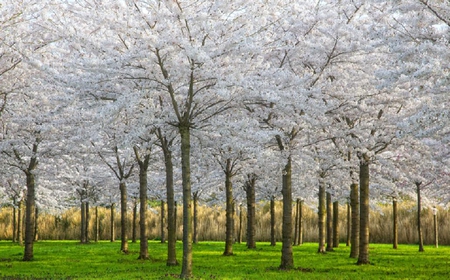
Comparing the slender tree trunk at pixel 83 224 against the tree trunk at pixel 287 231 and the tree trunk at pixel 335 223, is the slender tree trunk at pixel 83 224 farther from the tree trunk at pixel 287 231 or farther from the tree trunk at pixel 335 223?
the tree trunk at pixel 287 231

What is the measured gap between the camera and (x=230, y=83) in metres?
16.2

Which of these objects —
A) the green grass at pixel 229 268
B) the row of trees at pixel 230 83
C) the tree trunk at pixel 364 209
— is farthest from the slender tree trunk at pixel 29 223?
the tree trunk at pixel 364 209

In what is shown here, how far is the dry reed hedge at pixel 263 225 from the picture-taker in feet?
130

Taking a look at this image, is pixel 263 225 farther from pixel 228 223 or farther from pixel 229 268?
pixel 229 268

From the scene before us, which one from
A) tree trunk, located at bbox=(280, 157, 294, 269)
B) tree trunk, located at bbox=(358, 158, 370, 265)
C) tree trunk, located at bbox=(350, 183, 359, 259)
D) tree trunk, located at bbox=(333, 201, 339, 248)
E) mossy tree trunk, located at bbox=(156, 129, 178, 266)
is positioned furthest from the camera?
tree trunk, located at bbox=(333, 201, 339, 248)

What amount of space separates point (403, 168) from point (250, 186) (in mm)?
8512

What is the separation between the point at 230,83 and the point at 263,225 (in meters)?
30.6

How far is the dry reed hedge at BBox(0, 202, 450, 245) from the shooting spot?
3953 cm

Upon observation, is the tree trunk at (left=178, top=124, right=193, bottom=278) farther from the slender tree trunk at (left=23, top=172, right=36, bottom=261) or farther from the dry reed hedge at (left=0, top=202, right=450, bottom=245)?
the dry reed hedge at (left=0, top=202, right=450, bottom=245)

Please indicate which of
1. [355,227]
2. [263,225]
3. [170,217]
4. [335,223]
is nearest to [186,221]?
[170,217]

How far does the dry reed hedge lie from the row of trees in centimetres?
1441

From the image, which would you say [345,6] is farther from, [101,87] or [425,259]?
[425,259]

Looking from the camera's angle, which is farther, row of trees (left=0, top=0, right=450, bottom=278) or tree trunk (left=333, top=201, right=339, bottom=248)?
tree trunk (left=333, top=201, right=339, bottom=248)

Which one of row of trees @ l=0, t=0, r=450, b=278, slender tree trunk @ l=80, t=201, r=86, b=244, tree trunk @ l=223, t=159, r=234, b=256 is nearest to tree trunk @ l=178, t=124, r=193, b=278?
row of trees @ l=0, t=0, r=450, b=278
